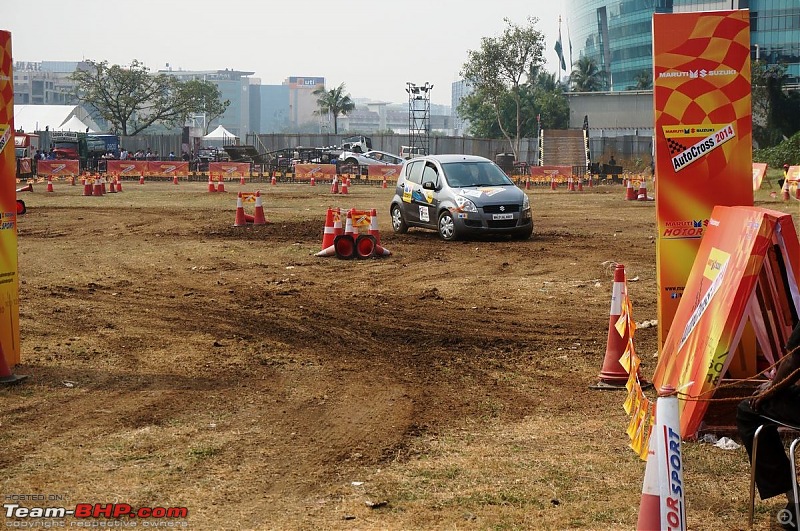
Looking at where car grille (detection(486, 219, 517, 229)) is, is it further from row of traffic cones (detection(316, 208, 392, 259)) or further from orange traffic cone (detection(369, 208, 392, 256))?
row of traffic cones (detection(316, 208, 392, 259))

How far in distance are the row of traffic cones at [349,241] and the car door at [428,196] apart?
2.92 metres

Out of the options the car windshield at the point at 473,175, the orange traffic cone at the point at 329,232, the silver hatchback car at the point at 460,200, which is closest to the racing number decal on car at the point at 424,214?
the silver hatchback car at the point at 460,200

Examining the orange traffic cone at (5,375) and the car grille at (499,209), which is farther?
the car grille at (499,209)

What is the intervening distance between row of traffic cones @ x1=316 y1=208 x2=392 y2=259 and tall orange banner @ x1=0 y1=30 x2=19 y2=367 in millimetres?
8666

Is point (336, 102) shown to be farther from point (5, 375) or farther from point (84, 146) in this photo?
point (5, 375)

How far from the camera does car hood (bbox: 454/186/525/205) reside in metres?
20.2

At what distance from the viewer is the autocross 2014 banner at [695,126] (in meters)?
8.45

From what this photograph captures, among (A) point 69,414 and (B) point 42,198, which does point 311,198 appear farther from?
(A) point 69,414

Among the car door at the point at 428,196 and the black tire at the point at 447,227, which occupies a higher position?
the car door at the point at 428,196

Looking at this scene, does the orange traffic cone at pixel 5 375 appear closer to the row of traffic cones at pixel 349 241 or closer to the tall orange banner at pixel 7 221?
the tall orange banner at pixel 7 221

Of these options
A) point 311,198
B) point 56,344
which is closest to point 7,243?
point 56,344

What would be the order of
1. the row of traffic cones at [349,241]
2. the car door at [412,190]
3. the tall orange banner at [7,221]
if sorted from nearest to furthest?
the tall orange banner at [7,221] → the row of traffic cones at [349,241] → the car door at [412,190]

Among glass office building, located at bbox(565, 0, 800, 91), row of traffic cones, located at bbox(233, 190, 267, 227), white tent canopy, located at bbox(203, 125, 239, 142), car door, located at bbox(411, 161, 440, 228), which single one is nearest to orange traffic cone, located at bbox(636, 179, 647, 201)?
car door, located at bbox(411, 161, 440, 228)

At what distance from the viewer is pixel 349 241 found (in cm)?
1767
